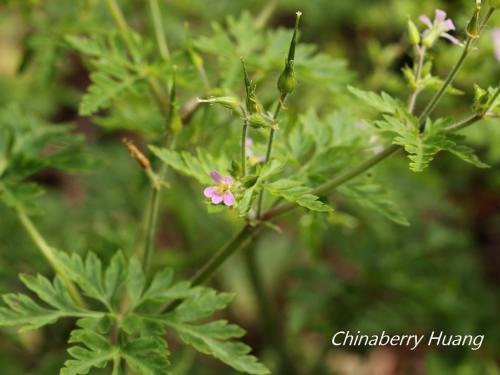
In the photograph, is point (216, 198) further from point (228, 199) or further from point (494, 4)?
point (494, 4)

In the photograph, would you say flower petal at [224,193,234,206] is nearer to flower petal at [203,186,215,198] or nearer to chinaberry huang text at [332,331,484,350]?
flower petal at [203,186,215,198]

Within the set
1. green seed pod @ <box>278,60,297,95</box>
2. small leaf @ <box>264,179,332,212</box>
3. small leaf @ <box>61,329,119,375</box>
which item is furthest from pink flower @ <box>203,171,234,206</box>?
small leaf @ <box>61,329,119,375</box>

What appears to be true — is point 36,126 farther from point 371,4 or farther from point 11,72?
point 11,72

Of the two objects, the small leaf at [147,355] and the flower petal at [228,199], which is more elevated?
the flower petal at [228,199]

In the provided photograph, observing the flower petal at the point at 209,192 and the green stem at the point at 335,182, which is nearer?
the flower petal at the point at 209,192

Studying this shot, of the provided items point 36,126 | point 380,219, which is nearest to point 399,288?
point 380,219

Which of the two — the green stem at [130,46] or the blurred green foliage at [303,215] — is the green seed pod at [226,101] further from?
the green stem at [130,46]

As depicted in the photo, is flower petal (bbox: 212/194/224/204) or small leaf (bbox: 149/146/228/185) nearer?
flower petal (bbox: 212/194/224/204)

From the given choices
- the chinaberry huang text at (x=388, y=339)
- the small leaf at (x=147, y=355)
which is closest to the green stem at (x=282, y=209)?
the small leaf at (x=147, y=355)
